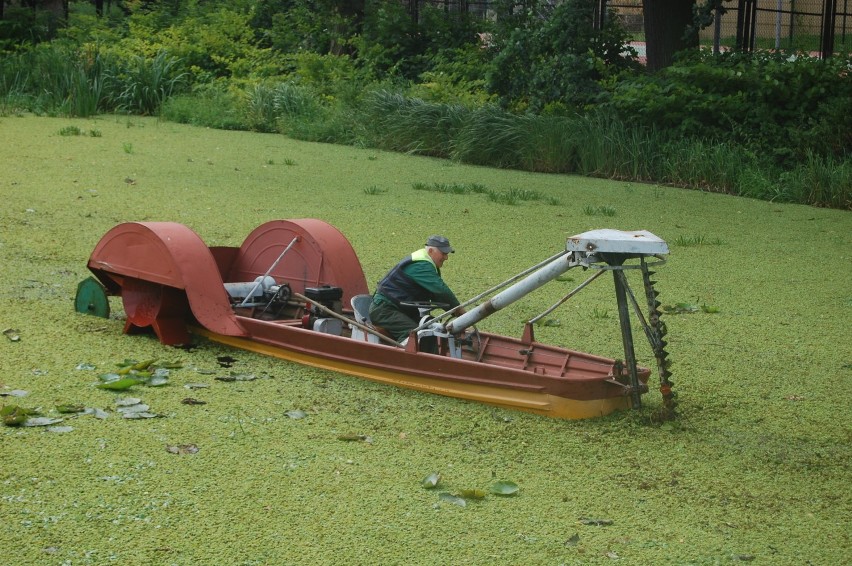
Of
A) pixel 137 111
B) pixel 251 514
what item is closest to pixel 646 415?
pixel 251 514

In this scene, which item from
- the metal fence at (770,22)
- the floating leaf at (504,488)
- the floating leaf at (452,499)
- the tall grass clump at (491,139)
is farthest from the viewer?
the metal fence at (770,22)

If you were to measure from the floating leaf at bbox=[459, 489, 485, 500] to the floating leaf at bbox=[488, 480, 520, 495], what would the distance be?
0.07m

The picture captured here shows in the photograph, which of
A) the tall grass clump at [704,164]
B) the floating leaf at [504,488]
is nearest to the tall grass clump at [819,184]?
the tall grass clump at [704,164]

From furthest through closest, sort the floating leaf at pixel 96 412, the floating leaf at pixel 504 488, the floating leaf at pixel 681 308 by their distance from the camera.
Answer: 1. the floating leaf at pixel 681 308
2. the floating leaf at pixel 96 412
3. the floating leaf at pixel 504 488

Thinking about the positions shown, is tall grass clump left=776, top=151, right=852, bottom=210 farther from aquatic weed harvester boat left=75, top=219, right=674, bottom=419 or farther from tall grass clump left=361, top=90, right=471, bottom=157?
aquatic weed harvester boat left=75, top=219, right=674, bottom=419

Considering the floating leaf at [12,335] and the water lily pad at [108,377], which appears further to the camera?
the floating leaf at [12,335]

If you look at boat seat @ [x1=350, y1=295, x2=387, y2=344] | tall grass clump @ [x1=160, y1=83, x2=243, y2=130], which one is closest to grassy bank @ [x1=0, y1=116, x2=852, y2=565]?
boat seat @ [x1=350, y1=295, x2=387, y2=344]

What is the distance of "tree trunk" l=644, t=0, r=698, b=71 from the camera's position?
14.8 m

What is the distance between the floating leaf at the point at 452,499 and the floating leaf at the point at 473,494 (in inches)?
1.2

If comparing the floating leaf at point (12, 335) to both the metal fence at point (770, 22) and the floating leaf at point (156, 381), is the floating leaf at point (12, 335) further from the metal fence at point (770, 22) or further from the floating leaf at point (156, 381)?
the metal fence at point (770, 22)

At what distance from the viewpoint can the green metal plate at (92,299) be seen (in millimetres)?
6242

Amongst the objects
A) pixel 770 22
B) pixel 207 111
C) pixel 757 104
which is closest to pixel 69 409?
pixel 757 104

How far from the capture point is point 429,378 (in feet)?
16.9

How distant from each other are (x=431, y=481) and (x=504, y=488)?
0.27 metres
